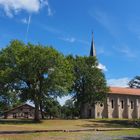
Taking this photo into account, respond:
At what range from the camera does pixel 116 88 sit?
117062 millimetres

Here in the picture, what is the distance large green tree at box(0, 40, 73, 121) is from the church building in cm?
4126

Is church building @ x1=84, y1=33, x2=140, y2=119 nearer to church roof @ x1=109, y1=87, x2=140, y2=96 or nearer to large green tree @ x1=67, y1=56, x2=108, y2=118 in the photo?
church roof @ x1=109, y1=87, x2=140, y2=96

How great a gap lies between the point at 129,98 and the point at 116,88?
5.42 meters

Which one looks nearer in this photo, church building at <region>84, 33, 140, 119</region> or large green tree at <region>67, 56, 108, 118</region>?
large green tree at <region>67, 56, 108, 118</region>

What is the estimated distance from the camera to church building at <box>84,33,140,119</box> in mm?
108125

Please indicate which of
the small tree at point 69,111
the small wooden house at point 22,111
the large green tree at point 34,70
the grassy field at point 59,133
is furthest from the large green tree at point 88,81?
the grassy field at point 59,133

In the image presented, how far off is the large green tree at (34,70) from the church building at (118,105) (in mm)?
41259

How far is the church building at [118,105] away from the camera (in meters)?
108

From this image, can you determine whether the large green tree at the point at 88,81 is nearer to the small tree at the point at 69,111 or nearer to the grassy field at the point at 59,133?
the small tree at the point at 69,111

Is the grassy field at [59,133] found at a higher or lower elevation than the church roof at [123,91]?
lower

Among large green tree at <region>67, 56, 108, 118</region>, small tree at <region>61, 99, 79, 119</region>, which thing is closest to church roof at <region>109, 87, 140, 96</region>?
small tree at <region>61, 99, 79, 119</region>

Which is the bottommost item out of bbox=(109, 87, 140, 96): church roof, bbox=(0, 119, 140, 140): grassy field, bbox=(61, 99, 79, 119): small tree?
bbox=(0, 119, 140, 140): grassy field

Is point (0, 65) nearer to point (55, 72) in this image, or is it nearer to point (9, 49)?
point (9, 49)

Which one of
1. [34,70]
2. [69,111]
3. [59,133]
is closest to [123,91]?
[69,111]
